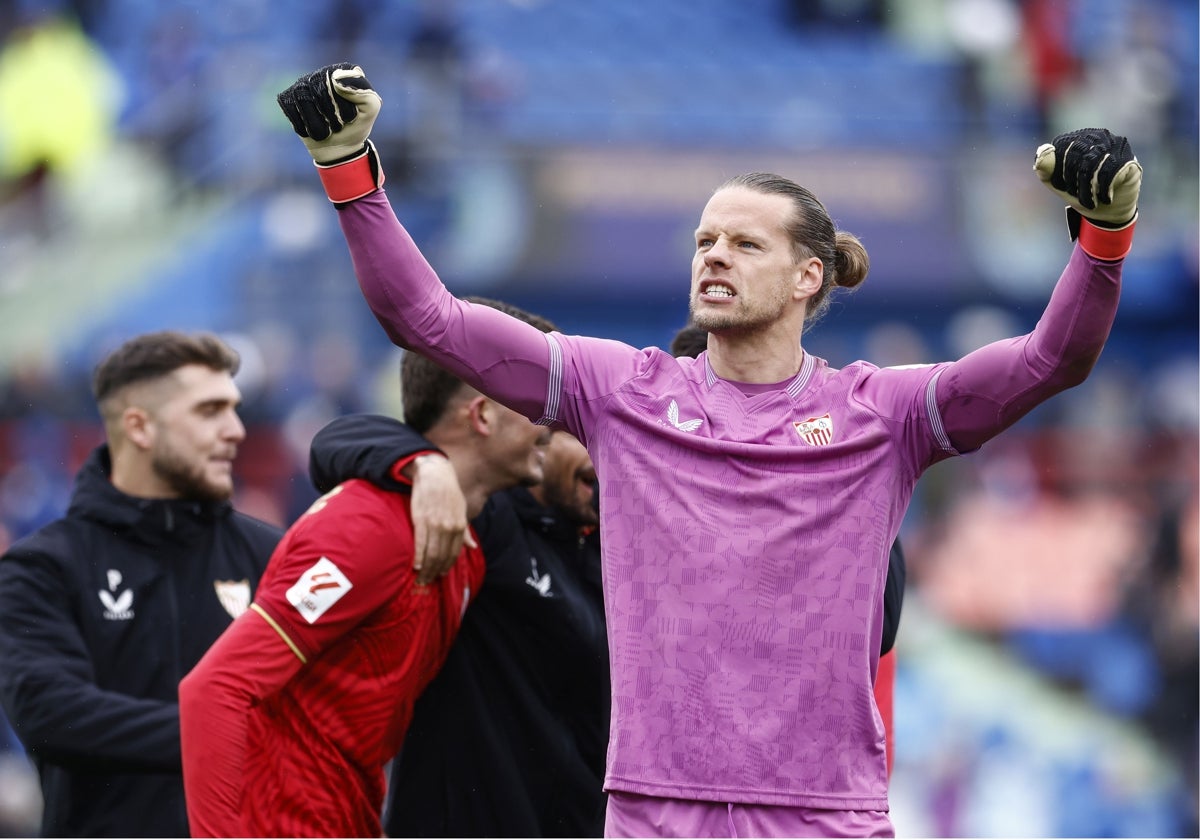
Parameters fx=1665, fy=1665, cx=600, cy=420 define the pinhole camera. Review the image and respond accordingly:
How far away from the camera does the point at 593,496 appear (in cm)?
396

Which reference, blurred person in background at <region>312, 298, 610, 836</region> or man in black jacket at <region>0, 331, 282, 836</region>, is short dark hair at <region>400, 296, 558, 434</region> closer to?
blurred person in background at <region>312, 298, 610, 836</region>

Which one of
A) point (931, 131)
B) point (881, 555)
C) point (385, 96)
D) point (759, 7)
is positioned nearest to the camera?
point (881, 555)

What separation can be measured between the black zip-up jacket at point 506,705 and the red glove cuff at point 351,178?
3.26 feet

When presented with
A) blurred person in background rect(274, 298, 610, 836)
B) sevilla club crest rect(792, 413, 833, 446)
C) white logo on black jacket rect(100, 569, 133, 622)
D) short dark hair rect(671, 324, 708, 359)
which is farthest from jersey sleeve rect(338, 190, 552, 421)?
white logo on black jacket rect(100, 569, 133, 622)

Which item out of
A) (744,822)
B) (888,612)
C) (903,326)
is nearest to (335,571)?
(744,822)

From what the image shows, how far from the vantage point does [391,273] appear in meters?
2.70

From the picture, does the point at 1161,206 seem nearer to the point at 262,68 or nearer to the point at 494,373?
the point at 262,68

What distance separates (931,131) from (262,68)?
19.7 feet

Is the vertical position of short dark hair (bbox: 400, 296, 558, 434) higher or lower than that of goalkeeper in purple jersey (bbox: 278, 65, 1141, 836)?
higher

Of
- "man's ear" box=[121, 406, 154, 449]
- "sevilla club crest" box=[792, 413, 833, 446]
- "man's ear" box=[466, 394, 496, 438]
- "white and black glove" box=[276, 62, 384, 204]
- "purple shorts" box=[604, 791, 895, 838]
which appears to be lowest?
"purple shorts" box=[604, 791, 895, 838]

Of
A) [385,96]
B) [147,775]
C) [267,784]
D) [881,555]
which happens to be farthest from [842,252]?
[385,96]

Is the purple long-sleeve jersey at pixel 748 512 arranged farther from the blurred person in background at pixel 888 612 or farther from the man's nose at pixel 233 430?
the man's nose at pixel 233 430

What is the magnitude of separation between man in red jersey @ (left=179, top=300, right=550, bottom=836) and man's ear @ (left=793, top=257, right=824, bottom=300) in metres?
0.91

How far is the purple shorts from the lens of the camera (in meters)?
2.68
